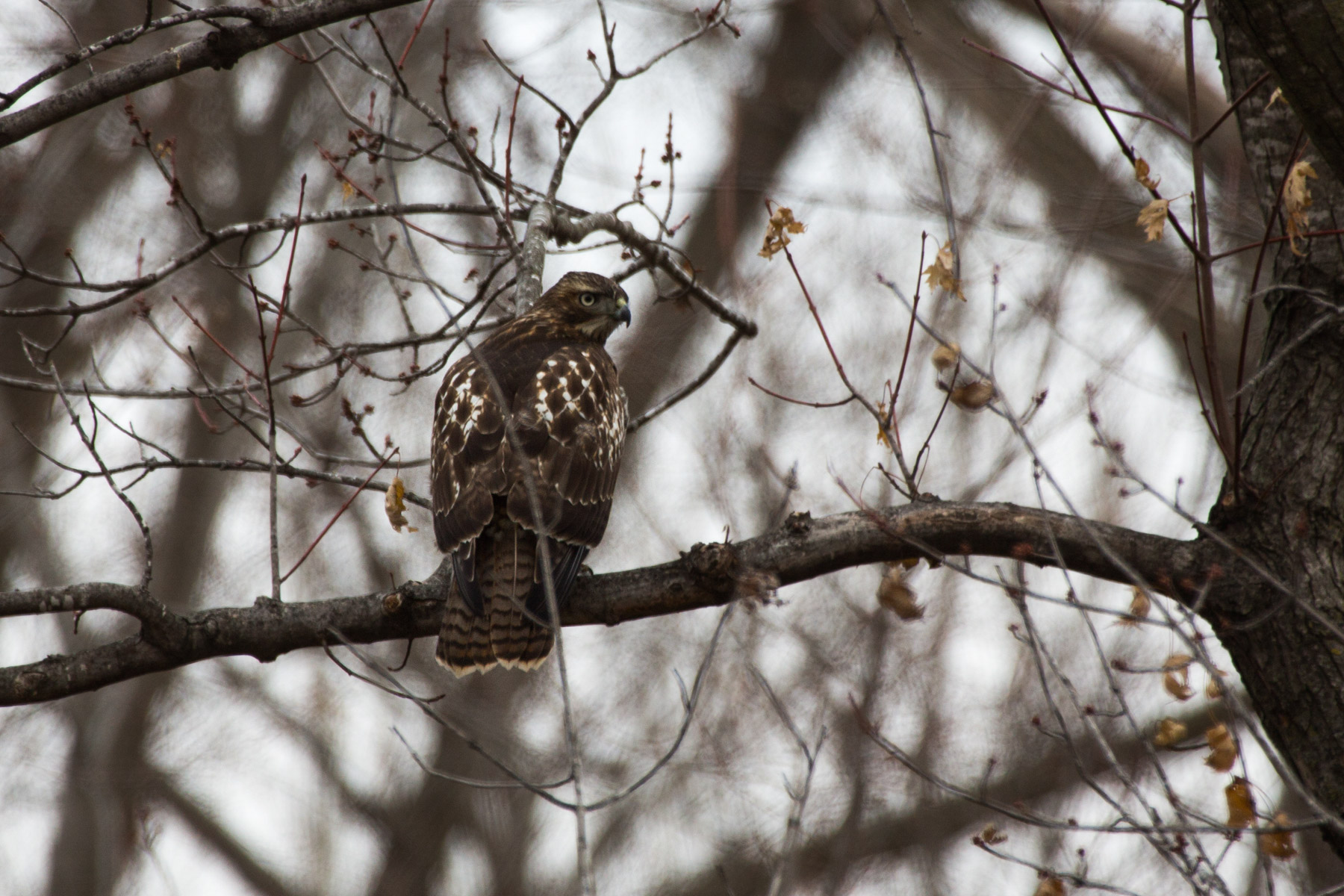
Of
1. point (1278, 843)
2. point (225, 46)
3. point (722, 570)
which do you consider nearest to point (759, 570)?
point (722, 570)

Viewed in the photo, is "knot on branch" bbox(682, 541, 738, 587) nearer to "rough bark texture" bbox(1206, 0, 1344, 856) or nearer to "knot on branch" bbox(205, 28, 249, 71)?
"rough bark texture" bbox(1206, 0, 1344, 856)

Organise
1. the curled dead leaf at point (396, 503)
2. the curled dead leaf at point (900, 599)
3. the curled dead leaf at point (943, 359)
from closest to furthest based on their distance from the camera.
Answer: the curled dead leaf at point (900, 599), the curled dead leaf at point (943, 359), the curled dead leaf at point (396, 503)

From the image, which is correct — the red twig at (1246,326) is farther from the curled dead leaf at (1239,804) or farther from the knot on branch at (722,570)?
the knot on branch at (722,570)

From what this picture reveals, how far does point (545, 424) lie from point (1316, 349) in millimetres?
2833

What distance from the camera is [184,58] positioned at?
3.55m

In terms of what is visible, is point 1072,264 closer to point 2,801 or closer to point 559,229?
point 559,229

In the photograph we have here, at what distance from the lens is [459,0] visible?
1048 centimetres

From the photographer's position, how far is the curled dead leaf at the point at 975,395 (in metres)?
3.93

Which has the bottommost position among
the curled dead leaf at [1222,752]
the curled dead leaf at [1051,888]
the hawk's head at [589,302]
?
the curled dead leaf at [1051,888]

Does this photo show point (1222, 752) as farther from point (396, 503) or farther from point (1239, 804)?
point (396, 503)

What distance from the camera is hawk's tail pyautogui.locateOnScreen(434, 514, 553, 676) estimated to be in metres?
4.54

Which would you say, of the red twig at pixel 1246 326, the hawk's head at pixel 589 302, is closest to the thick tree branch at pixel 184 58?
the red twig at pixel 1246 326

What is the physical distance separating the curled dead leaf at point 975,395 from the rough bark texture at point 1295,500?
2.62 ft

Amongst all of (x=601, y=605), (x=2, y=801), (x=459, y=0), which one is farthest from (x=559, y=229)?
(x=2, y=801)
